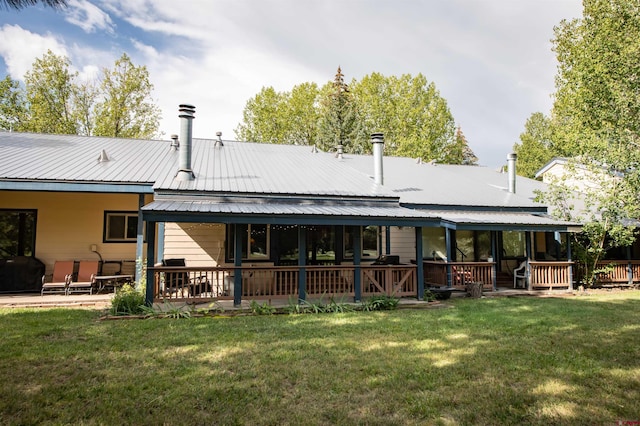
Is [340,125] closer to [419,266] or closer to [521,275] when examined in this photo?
[521,275]

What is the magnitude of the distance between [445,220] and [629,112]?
9317mm

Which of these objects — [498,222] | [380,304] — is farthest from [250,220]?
[498,222]

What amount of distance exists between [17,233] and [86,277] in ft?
8.69

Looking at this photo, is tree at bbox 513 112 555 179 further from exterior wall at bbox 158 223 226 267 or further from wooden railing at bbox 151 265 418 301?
exterior wall at bbox 158 223 226 267

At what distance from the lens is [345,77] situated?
121 feet

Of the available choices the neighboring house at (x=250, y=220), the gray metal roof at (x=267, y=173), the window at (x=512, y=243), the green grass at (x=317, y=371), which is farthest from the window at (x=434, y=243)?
the green grass at (x=317, y=371)

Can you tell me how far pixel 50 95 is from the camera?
27.8 metres

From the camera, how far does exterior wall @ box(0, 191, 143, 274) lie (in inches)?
472

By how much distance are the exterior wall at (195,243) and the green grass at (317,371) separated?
3.78 meters

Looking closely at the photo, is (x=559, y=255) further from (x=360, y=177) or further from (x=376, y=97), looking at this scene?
(x=376, y=97)

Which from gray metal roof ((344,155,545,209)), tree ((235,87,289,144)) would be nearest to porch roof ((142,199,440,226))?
gray metal roof ((344,155,545,209))

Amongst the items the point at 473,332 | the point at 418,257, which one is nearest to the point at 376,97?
the point at 418,257

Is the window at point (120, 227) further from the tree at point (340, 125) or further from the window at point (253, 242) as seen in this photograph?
the tree at point (340, 125)

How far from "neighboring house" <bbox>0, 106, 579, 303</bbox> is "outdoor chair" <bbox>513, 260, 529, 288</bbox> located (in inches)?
8.5
